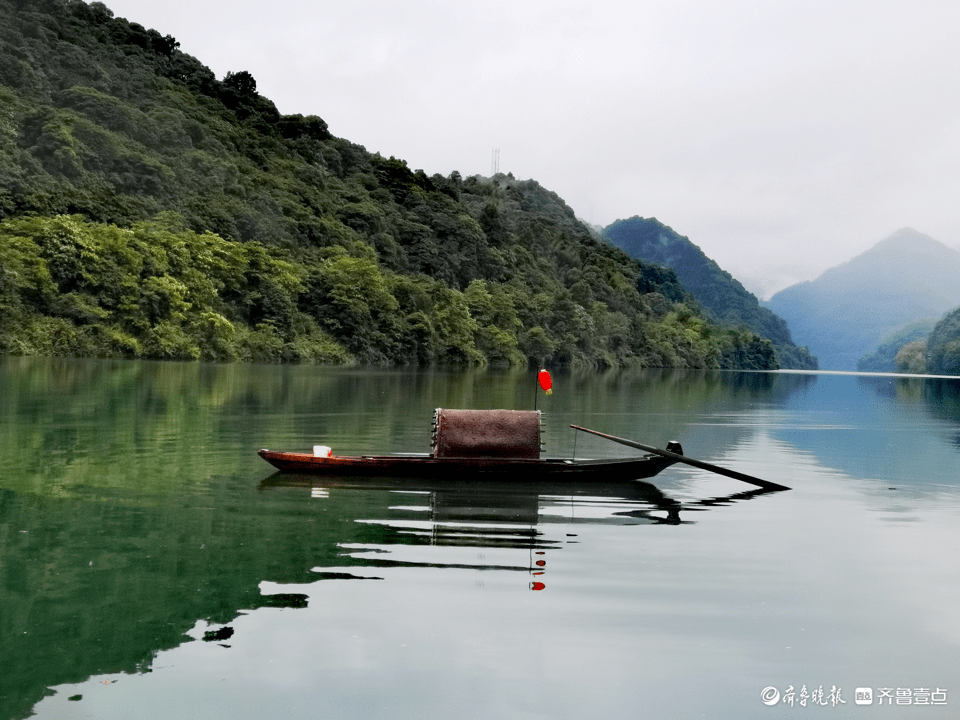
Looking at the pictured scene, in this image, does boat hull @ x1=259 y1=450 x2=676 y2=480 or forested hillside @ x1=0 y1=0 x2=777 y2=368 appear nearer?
boat hull @ x1=259 y1=450 x2=676 y2=480

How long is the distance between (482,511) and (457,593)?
479cm

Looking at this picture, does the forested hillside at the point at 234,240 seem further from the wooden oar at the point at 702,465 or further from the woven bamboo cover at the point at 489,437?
the wooden oar at the point at 702,465

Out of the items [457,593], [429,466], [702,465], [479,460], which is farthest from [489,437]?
[457,593]

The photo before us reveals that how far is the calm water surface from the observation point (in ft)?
22.7

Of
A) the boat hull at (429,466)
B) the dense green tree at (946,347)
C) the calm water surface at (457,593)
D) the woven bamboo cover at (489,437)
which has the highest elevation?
the dense green tree at (946,347)

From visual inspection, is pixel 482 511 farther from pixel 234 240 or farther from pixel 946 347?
pixel 946 347

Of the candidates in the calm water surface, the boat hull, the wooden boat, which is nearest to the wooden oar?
the wooden boat

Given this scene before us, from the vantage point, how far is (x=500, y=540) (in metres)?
12.0

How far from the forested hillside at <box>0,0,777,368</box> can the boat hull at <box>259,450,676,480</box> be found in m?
49.4

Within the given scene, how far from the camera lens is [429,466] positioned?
631 inches

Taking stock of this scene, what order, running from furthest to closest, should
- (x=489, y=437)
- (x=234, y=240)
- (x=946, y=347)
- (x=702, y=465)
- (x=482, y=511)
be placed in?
1. (x=946, y=347)
2. (x=234, y=240)
3. (x=702, y=465)
4. (x=489, y=437)
5. (x=482, y=511)

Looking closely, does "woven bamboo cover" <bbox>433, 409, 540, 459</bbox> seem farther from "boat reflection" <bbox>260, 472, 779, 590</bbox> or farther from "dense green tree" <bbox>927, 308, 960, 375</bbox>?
"dense green tree" <bbox>927, 308, 960, 375</bbox>

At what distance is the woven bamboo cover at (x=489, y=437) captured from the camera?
1642cm

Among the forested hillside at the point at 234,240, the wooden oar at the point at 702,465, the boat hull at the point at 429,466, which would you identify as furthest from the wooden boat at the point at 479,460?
the forested hillside at the point at 234,240
